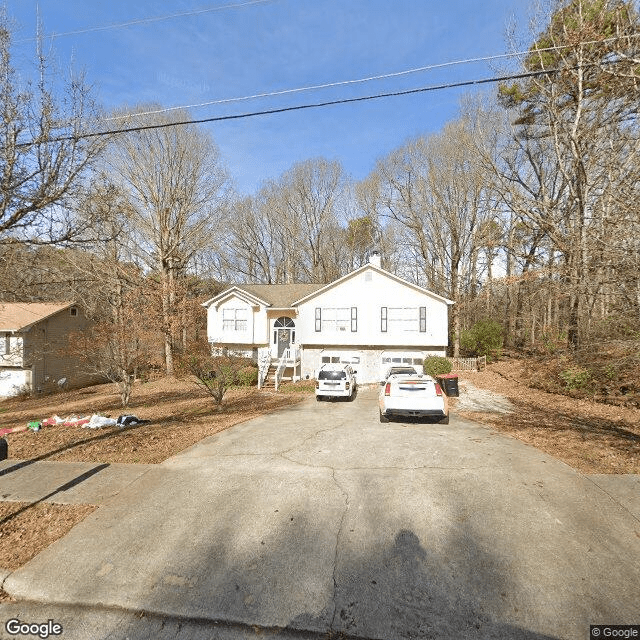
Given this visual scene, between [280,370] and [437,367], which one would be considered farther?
[280,370]

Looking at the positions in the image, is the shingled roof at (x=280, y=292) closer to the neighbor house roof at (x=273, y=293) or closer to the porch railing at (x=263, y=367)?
the neighbor house roof at (x=273, y=293)

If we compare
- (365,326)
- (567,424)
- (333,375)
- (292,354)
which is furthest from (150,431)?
(365,326)

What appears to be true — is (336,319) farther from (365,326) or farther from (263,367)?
(263,367)

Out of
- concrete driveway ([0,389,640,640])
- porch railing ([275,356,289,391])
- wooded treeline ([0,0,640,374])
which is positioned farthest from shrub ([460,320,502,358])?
concrete driveway ([0,389,640,640])

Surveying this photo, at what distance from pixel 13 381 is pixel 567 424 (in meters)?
30.1

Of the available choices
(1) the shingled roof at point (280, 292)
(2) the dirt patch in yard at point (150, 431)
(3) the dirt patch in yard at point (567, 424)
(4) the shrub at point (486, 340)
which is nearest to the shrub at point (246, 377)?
(2) the dirt patch in yard at point (150, 431)

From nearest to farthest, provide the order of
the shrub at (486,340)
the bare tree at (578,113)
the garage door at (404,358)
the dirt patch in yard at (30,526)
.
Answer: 1. the dirt patch in yard at (30,526)
2. the bare tree at (578,113)
3. the garage door at (404,358)
4. the shrub at (486,340)

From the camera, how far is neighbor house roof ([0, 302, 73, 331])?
21703 millimetres

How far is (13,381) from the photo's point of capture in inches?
898

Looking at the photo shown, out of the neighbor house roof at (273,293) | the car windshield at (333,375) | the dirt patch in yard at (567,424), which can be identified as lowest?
the dirt patch in yard at (567,424)

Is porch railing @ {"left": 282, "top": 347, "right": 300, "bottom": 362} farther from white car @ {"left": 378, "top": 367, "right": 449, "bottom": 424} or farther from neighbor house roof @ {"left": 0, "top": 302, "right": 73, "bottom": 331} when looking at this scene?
neighbor house roof @ {"left": 0, "top": 302, "right": 73, "bottom": 331}

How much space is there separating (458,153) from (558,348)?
54.6 feet

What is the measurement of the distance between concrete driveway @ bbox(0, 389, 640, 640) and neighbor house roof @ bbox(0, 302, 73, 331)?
2164cm

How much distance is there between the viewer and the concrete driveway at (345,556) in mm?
3424
